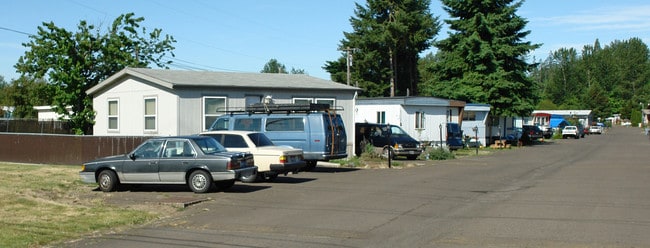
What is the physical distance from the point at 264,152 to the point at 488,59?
115 ft

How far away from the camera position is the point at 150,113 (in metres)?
26.2

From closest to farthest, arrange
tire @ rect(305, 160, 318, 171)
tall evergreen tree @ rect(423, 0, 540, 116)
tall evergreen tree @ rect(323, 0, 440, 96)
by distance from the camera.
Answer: tire @ rect(305, 160, 318, 171)
tall evergreen tree @ rect(423, 0, 540, 116)
tall evergreen tree @ rect(323, 0, 440, 96)

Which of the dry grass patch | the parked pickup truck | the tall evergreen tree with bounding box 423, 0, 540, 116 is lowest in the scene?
the dry grass patch

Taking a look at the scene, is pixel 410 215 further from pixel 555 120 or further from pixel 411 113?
pixel 555 120

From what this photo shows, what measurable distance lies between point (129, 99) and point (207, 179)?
42.9 ft

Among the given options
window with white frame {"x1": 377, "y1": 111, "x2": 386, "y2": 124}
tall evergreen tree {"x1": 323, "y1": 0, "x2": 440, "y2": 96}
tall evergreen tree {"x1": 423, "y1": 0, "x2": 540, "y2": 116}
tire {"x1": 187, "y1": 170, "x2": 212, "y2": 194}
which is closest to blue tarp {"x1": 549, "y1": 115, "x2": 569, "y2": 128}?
tall evergreen tree {"x1": 323, "y1": 0, "x2": 440, "y2": 96}

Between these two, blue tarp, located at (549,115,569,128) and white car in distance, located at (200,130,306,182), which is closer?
white car in distance, located at (200,130,306,182)

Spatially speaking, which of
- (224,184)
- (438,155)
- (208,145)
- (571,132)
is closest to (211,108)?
(224,184)

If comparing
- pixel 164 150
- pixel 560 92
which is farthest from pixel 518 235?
pixel 560 92

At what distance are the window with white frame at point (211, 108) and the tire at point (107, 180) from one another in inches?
366

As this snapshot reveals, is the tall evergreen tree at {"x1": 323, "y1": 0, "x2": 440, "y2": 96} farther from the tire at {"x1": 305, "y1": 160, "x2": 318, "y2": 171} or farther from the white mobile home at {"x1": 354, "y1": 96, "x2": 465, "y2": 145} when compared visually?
Answer: the tire at {"x1": 305, "y1": 160, "x2": 318, "y2": 171}

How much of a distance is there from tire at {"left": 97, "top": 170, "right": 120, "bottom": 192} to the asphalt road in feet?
1.82

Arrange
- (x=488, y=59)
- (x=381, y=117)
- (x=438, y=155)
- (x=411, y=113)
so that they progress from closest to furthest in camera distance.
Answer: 1. (x=438, y=155)
2. (x=411, y=113)
3. (x=381, y=117)
4. (x=488, y=59)

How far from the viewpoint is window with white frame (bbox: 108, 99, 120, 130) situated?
2789 centimetres
